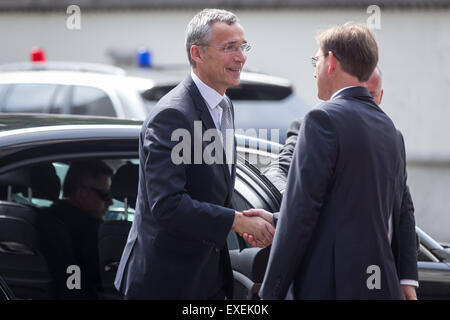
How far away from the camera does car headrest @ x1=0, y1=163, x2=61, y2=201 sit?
3639 millimetres

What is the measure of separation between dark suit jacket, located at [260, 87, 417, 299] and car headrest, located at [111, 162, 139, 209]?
1.09 metres

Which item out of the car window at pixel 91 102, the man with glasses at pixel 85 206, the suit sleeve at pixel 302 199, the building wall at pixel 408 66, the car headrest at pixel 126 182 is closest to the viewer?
the suit sleeve at pixel 302 199

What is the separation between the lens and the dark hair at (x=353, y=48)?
2506 mm

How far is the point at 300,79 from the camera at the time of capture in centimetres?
966

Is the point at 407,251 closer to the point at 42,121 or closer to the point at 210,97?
the point at 210,97

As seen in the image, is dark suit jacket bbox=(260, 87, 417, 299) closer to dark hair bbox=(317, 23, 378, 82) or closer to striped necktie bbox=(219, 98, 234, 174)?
dark hair bbox=(317, 23, 378, 82)

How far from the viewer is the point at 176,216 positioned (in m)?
2.46

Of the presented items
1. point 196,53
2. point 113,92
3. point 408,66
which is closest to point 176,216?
point 196,53

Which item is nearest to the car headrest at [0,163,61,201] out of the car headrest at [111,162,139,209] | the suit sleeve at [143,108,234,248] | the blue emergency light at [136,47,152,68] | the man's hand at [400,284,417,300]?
the car headrest at [111,162,139,209]

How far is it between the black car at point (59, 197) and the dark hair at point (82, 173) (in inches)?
1.8

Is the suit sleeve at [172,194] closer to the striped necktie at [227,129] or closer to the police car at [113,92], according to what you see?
the striped necktie at [227,129]

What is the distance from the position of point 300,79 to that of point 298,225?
7392 millimetres

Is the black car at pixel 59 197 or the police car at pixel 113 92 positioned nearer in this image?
the black car at pixel 59 197

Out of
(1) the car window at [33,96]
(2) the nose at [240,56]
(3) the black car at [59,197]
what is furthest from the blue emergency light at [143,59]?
(2) the nose at [240,56]
